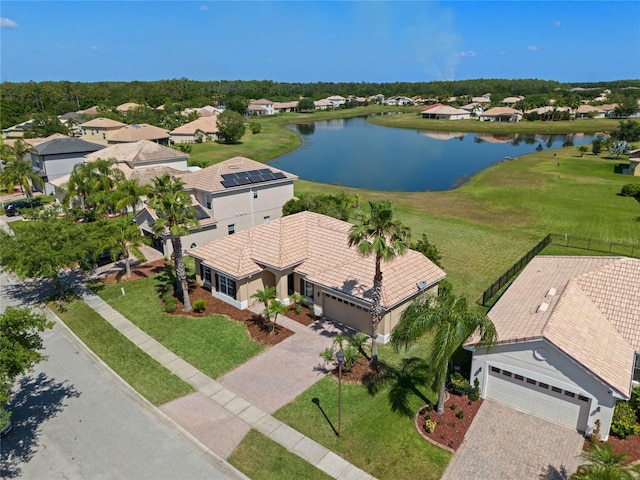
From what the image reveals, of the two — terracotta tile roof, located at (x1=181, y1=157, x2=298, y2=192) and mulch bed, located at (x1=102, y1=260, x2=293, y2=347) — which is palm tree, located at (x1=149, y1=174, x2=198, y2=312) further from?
terracotta tile roof, located at (x1=181, y1=157, x2=298, y2=192)

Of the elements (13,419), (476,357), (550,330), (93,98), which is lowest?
(13,419)

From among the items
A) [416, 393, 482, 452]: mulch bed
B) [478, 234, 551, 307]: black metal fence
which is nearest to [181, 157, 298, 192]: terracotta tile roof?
[478, 234, 551, 307]: black metal fence

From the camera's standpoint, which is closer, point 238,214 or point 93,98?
point 238,214

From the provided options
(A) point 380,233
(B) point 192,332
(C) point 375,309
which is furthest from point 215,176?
(A) point 380,233

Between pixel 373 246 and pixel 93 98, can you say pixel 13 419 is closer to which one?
pixel 373 246

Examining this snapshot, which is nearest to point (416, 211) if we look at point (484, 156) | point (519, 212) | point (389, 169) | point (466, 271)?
point (519, 212)

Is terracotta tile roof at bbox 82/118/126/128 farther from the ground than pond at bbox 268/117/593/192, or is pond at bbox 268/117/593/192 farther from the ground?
terracotta tile roof at bbox 82/118/126/128

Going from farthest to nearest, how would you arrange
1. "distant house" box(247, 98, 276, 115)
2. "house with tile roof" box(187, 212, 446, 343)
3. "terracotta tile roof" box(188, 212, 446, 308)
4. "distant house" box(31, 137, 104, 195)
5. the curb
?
"distant house" box(247, 98, 276, 115)
"distant house" box(31, 137, 104, 195)
"terracotta tile roof" box(188, 212, 446, 308)
"house with tile roof" box(187, 212, 446, 343)
the curb
